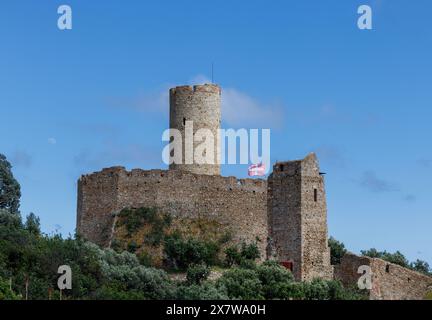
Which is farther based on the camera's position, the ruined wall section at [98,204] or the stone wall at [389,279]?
the ruined wall section at [98,204]

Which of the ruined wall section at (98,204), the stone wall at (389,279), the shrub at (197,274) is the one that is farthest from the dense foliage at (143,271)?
the stone wall at (389,279)

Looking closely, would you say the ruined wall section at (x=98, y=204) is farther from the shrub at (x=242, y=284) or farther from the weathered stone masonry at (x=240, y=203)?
the shrub at (x=242, y=284)

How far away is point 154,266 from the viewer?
6206cm

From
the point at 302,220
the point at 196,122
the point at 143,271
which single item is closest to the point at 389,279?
the point at 302,220

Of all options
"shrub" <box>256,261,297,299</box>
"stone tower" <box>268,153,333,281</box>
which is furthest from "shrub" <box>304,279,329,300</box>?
"stone tower" <box>268,153,333,281</box>

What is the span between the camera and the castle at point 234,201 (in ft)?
206

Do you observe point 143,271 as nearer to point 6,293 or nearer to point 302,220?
point 302,220

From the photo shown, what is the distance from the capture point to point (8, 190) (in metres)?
73.9

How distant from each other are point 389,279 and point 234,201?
8.58 m

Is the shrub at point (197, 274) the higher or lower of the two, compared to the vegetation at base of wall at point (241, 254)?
lower

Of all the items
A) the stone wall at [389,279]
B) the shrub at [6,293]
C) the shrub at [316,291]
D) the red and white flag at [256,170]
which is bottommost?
the shrub at [6,293]

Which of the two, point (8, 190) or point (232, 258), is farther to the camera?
point (8, 190)

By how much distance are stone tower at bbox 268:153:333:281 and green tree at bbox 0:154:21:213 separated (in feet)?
56.0
